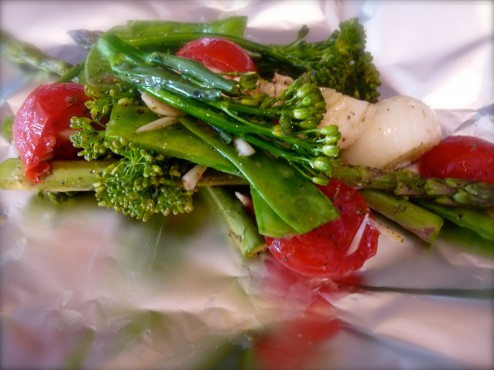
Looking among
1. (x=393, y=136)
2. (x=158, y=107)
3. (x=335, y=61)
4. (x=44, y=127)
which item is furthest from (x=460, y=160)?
(x=44, y=127)

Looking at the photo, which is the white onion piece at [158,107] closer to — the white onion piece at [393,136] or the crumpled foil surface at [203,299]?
the crumpled foil surface at [203,299]

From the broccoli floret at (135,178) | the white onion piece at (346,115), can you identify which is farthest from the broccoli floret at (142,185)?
the white onion piece at (346,115)

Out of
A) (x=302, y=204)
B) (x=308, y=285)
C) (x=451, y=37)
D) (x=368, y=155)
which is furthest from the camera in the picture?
(x=451, y=37)

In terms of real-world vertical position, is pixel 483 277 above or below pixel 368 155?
below

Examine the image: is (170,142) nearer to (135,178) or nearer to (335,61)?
(135,178)

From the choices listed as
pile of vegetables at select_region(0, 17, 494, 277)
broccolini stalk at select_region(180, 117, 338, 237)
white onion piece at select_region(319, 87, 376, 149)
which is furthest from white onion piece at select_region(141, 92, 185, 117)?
white onion piece at select_region(319, 87, 376, 149)

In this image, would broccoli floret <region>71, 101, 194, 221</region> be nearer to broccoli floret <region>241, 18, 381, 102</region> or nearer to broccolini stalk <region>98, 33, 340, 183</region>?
broccolini stalk <region>98, 33, 340, 183</region>

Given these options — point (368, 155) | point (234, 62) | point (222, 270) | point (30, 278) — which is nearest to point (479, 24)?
point (368, 155)

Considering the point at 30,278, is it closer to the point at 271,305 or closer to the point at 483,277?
the point at 271,305
